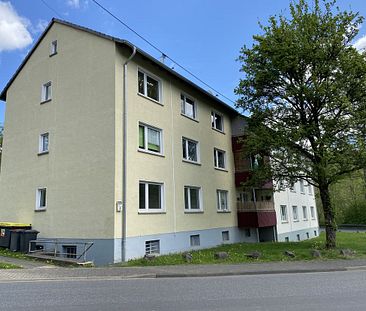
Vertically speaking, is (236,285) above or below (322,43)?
below

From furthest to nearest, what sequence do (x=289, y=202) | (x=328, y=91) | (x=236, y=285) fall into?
(x=289, y=202)
(x=328, y=91)
(x=236, y=285)

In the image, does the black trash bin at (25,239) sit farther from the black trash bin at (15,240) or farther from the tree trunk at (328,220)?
the tree trunk at (328,220)

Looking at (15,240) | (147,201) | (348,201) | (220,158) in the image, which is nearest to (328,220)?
(220,158)

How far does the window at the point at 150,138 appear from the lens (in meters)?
16.4

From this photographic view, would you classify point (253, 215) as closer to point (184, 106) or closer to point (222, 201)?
point (222, 201)

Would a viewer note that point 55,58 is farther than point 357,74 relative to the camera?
Yes

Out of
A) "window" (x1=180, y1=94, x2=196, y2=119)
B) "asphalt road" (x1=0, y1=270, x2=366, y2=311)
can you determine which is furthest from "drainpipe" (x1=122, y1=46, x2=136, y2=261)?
"window" (x1=180, y1=94, x2=196, y2=119)

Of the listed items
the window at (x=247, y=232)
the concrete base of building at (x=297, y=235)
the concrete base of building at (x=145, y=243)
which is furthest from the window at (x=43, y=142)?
the concrete base of building at (x=297, y=235)

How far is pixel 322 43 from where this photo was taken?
1681cm

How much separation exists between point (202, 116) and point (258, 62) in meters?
4.92

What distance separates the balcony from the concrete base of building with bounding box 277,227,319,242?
3444mm

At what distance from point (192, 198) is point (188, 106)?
538 cm

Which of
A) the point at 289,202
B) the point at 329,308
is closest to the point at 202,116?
the point at 289,202

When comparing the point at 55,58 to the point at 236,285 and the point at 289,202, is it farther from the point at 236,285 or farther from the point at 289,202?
the point at 289,202
